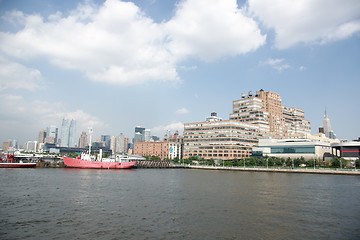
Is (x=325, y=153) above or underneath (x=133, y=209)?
above

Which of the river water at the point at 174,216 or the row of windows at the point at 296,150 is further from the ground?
the row of windows at the point at 296,150

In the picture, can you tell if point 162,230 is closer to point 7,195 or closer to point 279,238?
point 279,238

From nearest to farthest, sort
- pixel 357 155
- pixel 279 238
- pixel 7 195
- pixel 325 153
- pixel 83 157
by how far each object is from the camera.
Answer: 1. pixel 279 238
2. pixel 7 195
3. pixel 83 157
4. pixel 357 155
5. pixel 325 153

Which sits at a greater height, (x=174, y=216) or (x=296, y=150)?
(x=296, y=150)

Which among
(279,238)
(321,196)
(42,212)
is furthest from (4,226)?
(321,196)

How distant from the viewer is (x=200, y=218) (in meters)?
A: 35.5

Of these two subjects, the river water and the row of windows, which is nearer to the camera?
the river water

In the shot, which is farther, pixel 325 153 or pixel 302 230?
pixel 325 153

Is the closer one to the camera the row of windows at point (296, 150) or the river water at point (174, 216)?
the river water at point (174, 216)

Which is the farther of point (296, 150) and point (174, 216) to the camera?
point (296, 150)

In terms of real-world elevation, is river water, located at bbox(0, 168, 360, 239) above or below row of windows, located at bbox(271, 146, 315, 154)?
below

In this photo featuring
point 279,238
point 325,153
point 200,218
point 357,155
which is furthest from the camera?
point 325,153

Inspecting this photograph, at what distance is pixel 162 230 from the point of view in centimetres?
3030

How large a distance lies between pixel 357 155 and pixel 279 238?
174 m
